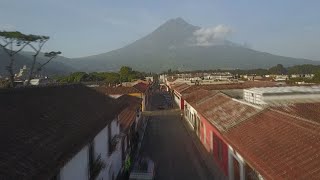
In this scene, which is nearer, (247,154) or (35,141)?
(35,141)

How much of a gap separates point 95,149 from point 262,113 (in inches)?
259

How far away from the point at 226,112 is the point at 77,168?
10632 millimetres

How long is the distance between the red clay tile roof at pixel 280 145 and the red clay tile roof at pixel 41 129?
184 inches

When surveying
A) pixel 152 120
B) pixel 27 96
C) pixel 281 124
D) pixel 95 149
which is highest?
pixel 27 96

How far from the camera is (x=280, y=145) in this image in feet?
34.7

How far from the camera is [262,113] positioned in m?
15.0

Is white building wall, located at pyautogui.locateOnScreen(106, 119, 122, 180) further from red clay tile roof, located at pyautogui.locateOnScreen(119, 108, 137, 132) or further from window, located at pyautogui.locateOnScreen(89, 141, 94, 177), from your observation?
window, located at pyautogui.locateOnScreen(89, 141, 94, 177)

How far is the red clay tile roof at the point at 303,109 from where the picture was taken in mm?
16000

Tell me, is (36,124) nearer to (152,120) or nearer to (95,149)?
(95,149)

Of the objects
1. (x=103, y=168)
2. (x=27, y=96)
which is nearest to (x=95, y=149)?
(x=103, y=168)

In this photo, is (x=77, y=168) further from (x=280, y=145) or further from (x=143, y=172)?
(x=143, y=172)

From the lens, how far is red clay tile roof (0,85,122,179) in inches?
267

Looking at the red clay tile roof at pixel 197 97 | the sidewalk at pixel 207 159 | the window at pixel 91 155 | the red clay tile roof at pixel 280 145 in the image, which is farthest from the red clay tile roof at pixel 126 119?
the red clay tile roof at pixel 280 145

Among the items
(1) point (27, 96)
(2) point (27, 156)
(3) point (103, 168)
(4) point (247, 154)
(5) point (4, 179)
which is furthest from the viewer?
(3) point (103, 168)
